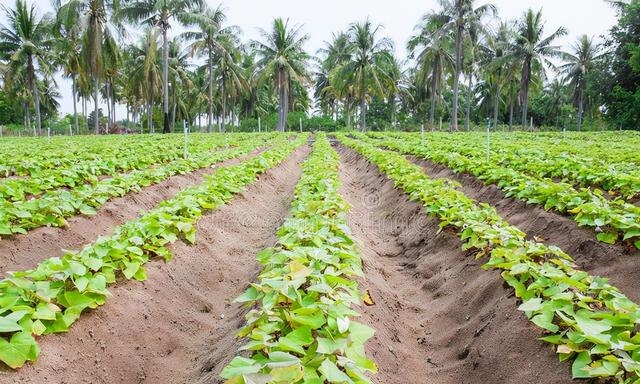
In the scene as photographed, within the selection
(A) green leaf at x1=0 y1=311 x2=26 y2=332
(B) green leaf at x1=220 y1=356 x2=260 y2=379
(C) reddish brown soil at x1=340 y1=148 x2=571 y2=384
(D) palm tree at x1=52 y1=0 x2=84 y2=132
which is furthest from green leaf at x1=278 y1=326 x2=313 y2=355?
(D) palm tree at x1=52 y1=0 x2=84 y2=132

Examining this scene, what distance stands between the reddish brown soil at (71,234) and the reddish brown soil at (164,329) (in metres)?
0.64

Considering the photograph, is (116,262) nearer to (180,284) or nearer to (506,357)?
(180,284)

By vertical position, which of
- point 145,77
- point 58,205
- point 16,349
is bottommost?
point 16,349

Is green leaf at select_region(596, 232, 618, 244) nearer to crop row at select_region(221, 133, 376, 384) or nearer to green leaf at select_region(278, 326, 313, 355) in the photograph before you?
crop row at select_region(221, 133, 376, 384)

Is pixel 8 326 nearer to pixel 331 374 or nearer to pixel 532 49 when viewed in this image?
pixel 331 374

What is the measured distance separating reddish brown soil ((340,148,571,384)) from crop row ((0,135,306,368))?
71.9 inches

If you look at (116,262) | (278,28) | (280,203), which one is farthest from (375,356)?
(278,28)

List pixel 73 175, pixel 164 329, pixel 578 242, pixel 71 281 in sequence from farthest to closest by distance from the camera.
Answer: pixel 73 175 → pixel 578 242 → pixel 164 329 → pixel 71 281

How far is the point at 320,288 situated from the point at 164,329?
1642mm

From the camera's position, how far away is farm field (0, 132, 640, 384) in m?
2.18

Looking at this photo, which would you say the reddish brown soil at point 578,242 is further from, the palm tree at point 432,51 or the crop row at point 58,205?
the palm tree at point 432,51

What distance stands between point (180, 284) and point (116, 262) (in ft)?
2.32

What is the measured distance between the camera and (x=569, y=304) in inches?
96.9

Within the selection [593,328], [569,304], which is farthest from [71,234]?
[593,328]
